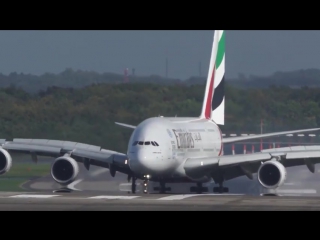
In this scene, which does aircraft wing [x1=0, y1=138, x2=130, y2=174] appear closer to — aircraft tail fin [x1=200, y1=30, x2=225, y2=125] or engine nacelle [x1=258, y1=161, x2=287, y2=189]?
engine nacelle [x1=258, y1=161, x2=287, y2=189]

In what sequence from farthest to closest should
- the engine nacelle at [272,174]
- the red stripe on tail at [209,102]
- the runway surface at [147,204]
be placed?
the red stripe on tail at [209,102], the engine nacelle at [272,174], the runway surface at [147,204]

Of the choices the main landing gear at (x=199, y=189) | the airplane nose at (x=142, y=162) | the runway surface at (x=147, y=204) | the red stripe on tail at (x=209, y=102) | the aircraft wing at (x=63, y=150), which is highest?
the red stripe on tail at (x=209, y=102)

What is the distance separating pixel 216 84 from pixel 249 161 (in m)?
6.08

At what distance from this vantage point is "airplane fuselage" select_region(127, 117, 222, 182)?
23.2 metres

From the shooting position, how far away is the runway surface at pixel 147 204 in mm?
13602

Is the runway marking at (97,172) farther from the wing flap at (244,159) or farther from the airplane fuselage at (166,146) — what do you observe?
the wing flap at (244,159)

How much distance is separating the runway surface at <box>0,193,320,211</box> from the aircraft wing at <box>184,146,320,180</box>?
25.1ft

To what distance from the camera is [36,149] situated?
26.4 metres

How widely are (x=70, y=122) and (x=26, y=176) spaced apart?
292 cm

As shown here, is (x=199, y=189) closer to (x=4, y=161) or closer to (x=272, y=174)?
(x=272, y=174)

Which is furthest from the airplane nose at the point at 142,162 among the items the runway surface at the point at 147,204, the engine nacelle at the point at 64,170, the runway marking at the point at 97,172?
the runway marking at the point at 97,172

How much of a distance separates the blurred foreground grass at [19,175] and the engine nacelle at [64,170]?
1583mm
